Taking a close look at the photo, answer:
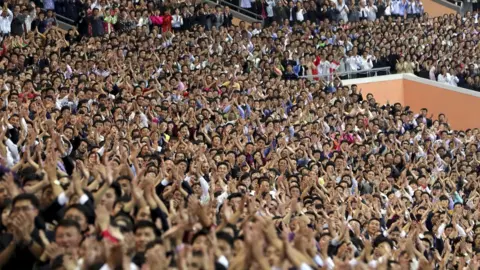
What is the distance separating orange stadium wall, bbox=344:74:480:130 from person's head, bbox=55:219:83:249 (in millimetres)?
18989

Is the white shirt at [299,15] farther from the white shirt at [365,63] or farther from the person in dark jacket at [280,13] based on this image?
the white shirt at [365,63]

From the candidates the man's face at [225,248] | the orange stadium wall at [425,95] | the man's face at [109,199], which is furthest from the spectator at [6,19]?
the man's face at [225,248]

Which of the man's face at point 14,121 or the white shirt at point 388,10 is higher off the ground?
the man's face at point 14,121

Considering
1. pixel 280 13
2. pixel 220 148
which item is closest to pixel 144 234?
pixel 220 148

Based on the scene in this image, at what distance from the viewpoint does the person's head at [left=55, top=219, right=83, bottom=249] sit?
7.37 m

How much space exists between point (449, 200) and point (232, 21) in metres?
13.5

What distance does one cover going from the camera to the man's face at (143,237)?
25.8ft

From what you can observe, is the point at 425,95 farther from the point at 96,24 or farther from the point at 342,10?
the point at 96,24

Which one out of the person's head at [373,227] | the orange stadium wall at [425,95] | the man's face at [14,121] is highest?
the man's face at [14,121]

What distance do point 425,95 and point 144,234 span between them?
1959 centimetres

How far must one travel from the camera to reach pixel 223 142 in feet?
55.1

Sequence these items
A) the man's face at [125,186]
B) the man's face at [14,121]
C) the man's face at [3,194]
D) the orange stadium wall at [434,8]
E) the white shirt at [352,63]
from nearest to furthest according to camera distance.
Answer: the man's face at [3,194]
the man's face at [125,186]
the man's face at [14,121]
the white shirt at [352,63]
the orange stadium wall at [434,8]

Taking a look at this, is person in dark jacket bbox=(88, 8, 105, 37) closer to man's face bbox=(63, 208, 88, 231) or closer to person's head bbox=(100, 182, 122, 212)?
person's head bbox=(100, 182, 122, 212)

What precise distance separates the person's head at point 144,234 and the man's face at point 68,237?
0.60 meters
